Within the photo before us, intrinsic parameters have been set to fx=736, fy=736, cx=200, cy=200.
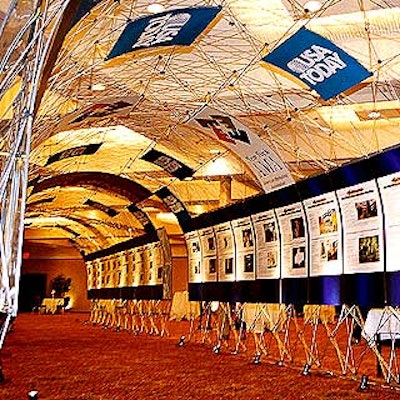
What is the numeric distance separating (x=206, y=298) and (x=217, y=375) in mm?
4152

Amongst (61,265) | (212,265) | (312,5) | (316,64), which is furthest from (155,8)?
(61,265)

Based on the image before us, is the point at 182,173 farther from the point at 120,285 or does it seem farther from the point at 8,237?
the point at 8,237

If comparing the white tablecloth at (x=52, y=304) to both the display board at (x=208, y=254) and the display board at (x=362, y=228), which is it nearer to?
the display board at (x=208, y=254)

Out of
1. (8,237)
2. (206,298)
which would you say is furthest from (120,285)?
(8,237)

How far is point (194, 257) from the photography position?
12.9 m

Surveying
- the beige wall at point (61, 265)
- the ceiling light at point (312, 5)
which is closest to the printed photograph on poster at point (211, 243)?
the ceiling light at point (312, 5)

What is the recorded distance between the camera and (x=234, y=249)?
10.9 meters

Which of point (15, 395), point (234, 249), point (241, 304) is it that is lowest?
point (15, 395)

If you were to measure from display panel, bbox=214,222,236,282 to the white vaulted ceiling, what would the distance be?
0.96 m

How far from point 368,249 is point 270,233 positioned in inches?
108

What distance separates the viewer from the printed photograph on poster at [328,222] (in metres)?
7.48

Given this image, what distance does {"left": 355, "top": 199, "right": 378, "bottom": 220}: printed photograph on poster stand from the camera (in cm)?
668

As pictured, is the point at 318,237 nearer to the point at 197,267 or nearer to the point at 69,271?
the point at 197,267

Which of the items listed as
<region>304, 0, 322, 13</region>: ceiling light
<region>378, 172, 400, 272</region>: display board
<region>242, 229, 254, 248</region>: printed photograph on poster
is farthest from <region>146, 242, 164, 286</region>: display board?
<region>378, 172, 400, 272</region>: display board
